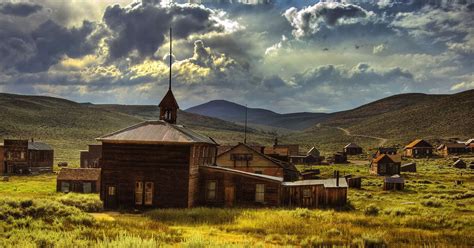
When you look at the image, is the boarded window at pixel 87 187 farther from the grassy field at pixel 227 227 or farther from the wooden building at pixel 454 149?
the wooden building at pixel 454 149

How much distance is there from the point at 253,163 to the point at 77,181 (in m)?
17.1

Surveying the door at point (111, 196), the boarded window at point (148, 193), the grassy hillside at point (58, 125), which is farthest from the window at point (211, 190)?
the grassy hillside at point (58, 125)

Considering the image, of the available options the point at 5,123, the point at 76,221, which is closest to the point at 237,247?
the point at 76,221

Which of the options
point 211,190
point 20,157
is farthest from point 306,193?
point 20,157

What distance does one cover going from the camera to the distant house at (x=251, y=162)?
145 ft

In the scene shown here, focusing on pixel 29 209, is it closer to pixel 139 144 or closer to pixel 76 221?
pixel 76 221

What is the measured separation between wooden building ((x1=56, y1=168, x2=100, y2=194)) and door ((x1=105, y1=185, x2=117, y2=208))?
16444 millimetres

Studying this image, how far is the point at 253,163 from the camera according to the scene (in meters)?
44.8

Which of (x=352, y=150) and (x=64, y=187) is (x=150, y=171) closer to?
(x=64, y=187)

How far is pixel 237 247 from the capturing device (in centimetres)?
1323

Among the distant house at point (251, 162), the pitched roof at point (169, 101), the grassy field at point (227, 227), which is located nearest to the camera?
the grassy field at point (227, 227)

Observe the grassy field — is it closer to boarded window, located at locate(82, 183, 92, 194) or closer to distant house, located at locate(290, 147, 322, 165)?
boarded window, located at locate(82, 183, 92, 194)

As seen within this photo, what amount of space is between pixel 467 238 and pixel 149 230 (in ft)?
44.0

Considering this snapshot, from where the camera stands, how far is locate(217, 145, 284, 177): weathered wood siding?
44.2 m
